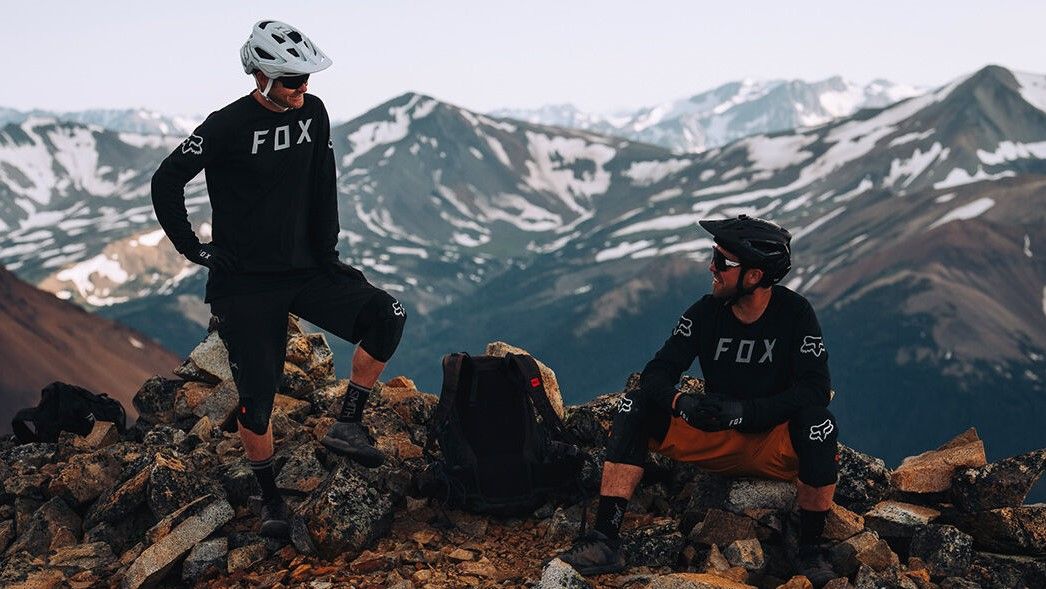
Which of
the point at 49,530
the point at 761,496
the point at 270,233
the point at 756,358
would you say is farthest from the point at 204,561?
the point at 756,358

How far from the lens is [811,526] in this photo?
308 inches

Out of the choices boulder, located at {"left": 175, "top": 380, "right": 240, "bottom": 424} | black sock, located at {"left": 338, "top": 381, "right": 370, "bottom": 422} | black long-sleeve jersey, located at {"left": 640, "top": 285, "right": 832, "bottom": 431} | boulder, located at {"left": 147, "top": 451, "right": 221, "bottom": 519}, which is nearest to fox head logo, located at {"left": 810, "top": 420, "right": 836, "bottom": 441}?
black long-sleeve jersey, located at {"left": 640, "top": 285, "right": 832, "bottom": 431}

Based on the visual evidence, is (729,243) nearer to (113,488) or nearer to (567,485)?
→ (567,485)

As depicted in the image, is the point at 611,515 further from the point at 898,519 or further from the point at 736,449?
the point at 898,519

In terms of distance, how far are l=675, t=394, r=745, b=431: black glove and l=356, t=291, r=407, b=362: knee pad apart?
270 centimetres

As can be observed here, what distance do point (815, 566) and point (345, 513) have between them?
428cm

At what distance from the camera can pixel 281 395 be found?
12.2 metres

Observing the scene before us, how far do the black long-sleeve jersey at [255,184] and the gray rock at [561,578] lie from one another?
3.60 metres

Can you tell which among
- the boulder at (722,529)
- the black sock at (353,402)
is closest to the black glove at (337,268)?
the black sock at (353,402)

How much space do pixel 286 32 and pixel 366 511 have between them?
4.51 meters

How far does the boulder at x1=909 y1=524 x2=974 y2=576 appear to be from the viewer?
8.08 meters

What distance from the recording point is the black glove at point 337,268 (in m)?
8.61

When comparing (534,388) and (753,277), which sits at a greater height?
(753,277)

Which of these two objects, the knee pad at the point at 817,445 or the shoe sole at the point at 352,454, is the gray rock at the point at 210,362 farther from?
the knee pad at the point at 817,445
